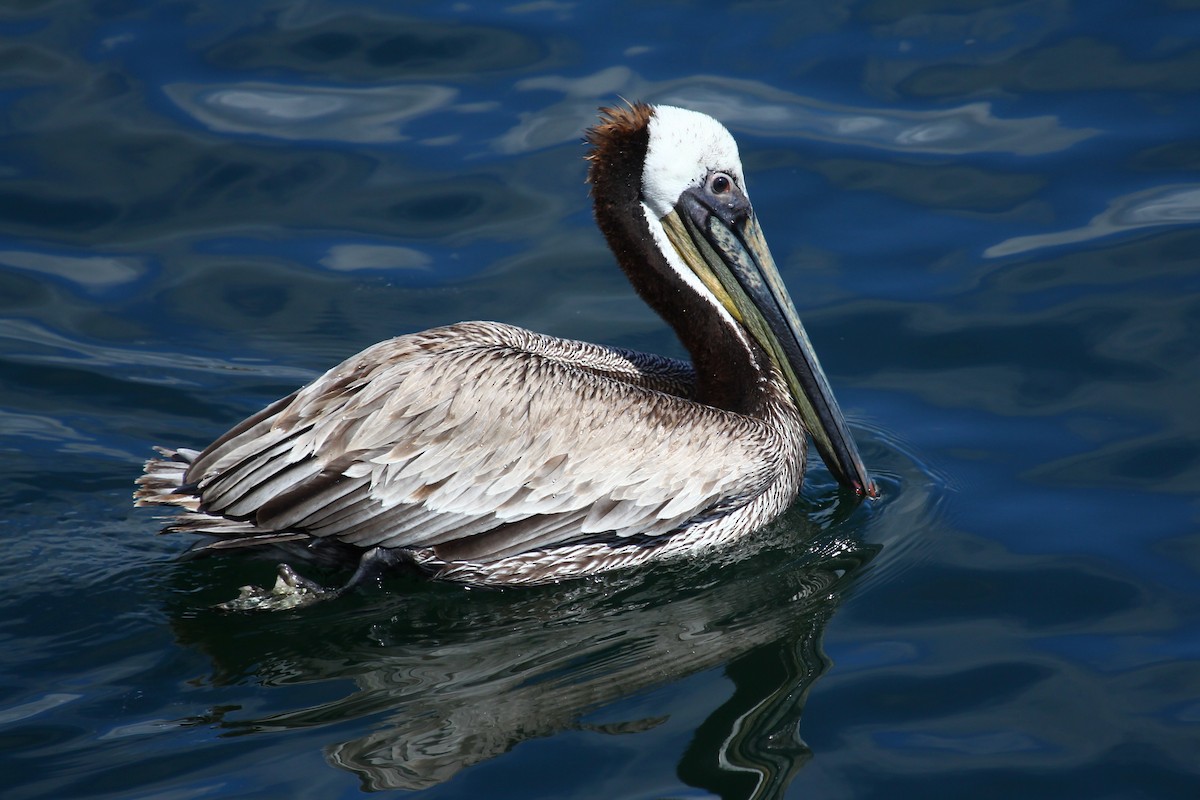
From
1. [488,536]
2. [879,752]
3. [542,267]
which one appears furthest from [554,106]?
[879,752]

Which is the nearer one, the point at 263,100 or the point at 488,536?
the point at 488,536

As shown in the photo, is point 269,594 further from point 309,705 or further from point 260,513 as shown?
point 309,705

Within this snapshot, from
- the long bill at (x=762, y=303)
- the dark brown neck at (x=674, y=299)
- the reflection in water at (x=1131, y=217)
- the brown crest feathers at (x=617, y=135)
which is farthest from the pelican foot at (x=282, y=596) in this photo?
the reflection in water at (x=1131, y=217)

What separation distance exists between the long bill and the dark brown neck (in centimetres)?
13

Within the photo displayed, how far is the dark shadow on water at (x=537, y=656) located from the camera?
5367mm

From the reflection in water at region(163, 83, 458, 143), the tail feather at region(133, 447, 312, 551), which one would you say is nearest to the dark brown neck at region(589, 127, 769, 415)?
the tail feather at region(133, 447, 312, 551)

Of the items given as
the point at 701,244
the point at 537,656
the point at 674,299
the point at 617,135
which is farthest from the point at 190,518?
the point at 701,244

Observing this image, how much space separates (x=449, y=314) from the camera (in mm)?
8922

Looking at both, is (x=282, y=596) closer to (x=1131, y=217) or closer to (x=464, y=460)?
(x=464, y=460)

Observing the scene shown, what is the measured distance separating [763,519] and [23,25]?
7882mm

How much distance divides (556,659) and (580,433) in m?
1.14

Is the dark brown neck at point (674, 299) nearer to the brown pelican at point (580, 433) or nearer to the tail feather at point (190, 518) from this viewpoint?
the brown pelican at point (580, 433)

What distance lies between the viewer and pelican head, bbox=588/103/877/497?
22.6ft

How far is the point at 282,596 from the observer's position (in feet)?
20.7
